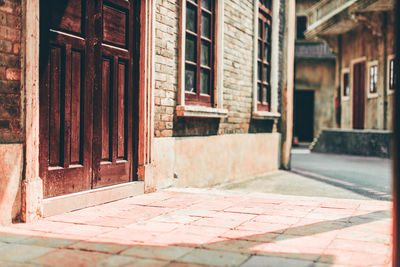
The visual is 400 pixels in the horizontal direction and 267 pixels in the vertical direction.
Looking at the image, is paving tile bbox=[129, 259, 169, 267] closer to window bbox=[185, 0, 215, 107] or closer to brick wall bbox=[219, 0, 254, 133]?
window bbox=[185, 0, 215, 107]

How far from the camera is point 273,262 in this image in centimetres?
297

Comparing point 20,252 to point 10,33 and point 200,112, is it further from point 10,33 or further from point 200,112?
point 200,112

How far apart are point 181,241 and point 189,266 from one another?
61 cm

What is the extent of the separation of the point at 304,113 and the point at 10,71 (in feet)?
73.7

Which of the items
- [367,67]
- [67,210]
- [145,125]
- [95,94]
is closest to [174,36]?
[145,125]

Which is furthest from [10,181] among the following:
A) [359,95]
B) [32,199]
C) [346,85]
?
[346,85]

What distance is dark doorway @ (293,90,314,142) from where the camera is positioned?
82.3 feet

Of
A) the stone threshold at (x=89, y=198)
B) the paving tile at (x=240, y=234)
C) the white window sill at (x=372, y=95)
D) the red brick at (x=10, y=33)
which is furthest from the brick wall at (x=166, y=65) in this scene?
the white window sill at (x=372, y=95)

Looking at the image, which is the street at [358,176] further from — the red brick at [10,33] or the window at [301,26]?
the window at [301,26]

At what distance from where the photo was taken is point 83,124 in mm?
4945

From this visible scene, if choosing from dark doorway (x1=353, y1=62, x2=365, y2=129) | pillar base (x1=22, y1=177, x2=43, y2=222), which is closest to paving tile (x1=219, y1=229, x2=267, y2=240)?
pillar base (x1=22, y1=177, x2=43, y2=222)

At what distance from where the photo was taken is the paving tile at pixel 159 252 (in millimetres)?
3088

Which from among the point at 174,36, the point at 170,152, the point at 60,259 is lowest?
the point at 60,259

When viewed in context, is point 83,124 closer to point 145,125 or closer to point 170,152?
point 145,125
